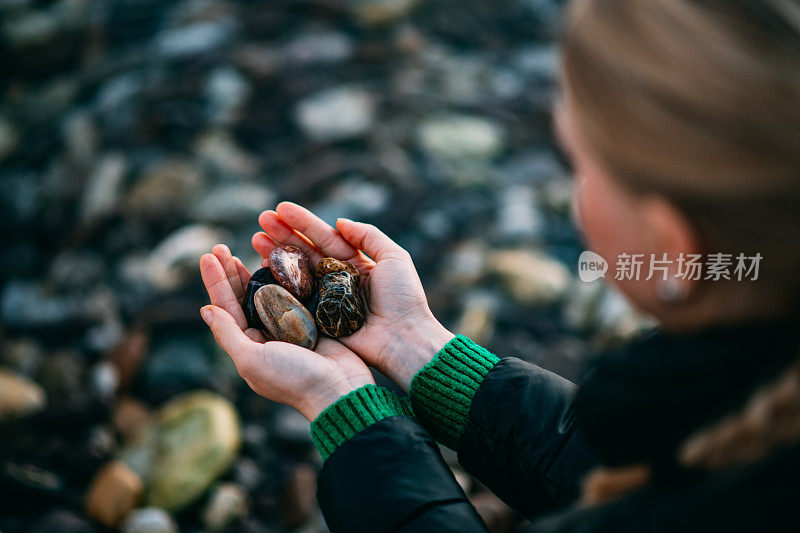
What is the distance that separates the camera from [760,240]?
0.83 meters

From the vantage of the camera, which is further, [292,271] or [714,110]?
[292,271]

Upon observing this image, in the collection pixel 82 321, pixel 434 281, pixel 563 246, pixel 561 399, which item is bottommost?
pixel 82 321

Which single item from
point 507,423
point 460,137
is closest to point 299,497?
point 507,423

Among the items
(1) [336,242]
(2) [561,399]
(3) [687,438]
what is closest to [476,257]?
(1) [336,242]

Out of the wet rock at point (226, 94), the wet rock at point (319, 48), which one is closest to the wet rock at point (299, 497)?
the wet rock at point (226, 94)

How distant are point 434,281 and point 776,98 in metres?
2.40

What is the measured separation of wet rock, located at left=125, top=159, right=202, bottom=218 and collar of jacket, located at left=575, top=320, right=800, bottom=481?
3.06 meters

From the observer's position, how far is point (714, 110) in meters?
0.81

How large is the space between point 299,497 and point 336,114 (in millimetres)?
2477

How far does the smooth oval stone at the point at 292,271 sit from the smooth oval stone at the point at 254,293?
2 centimetres

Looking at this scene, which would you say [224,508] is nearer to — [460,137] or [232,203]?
[232,203]

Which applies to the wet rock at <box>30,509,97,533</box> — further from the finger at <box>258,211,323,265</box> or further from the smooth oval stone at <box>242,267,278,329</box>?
the finger at <box>258,211,323,265</box>

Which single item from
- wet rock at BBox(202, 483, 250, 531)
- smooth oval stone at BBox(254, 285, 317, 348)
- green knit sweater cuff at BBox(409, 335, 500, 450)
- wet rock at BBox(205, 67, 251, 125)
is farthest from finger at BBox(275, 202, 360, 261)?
wet rock at BBox(205, 67, 251, 125)

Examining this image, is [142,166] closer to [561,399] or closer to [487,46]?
[487,46]
